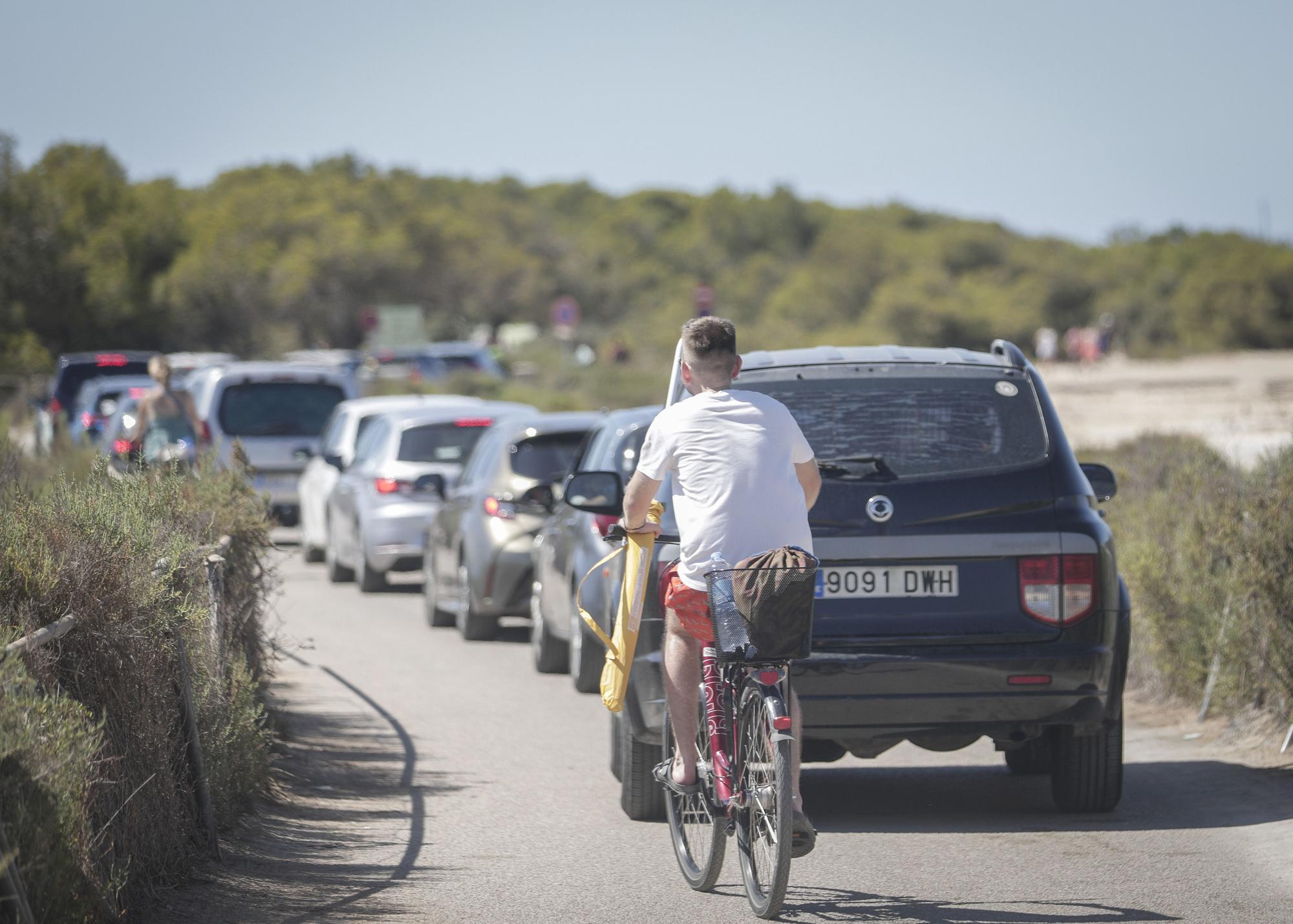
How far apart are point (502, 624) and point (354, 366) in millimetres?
33191

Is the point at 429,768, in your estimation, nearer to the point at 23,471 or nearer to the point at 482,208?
the point at 23,471

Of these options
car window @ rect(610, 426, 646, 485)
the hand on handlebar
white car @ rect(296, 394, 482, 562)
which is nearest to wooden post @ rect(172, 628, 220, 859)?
the hand on handlebar

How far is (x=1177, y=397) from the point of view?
51.8 m

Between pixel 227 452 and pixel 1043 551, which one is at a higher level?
pixel 1043 551

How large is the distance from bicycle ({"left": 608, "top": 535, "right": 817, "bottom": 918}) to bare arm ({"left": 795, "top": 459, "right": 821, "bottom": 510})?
0.42 meters

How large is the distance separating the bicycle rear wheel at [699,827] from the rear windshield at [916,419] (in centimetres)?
142

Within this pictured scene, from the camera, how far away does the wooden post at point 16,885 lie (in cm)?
473

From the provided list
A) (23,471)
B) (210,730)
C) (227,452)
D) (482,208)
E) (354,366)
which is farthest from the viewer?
(482,208)

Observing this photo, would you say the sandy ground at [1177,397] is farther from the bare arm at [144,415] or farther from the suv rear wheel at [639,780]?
the bare arm at [144,415]

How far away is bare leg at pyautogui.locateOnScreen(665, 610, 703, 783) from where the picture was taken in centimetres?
655

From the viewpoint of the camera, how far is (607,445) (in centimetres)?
1160

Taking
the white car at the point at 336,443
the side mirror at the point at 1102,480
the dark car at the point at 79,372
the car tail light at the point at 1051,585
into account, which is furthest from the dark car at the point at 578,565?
the dark car at the point at 79,372

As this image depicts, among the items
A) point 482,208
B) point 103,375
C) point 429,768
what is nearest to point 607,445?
point 429,768

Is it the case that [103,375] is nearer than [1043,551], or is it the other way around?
[1043,551]
